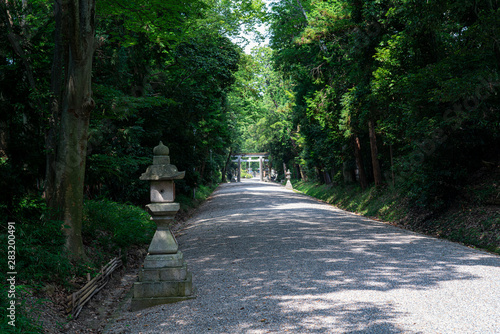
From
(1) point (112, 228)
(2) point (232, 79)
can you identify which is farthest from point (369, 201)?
(1) point (112, 228)

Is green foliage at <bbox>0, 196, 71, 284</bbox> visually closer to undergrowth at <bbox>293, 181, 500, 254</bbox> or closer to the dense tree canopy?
the dense tree canopy

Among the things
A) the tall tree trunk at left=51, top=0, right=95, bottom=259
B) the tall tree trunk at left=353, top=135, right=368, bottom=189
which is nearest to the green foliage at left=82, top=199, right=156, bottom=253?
the tall tree trunk at left=51, top=0, right=95, bottom=259

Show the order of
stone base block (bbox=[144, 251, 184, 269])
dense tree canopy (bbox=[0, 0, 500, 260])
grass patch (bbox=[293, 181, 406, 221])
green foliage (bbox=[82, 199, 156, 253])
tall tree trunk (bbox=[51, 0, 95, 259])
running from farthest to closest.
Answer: grass patch (bbox=[293, 181, 406, 221])
green foliage (bbox=[82, 199, 156, 253])
dense tree canopy (bbox=[0, 0, 500, 260])
tall tree trunk (bbox=[51, 0, 95, 259])
stone base block (bbox=[144, 251, 184, 269])

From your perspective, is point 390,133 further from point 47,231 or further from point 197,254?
point 47,231

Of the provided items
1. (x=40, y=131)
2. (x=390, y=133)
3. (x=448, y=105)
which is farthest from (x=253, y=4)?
(x=40, y=131)

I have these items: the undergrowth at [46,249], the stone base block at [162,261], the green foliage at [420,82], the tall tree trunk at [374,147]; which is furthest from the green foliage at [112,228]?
the tall tree trunk at [374,147]

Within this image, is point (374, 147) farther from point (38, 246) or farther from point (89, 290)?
point (38, 246)

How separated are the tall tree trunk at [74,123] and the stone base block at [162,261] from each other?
143 centimetres

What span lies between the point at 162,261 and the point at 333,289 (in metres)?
2.33

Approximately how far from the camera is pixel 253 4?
17.5 m

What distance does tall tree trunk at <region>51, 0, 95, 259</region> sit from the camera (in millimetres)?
5809

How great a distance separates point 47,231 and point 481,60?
8773mm

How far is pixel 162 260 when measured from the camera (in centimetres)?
523

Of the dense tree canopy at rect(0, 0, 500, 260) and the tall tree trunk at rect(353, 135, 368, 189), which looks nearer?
the dense tree canopy at rect(0, 0, 500, 260)
